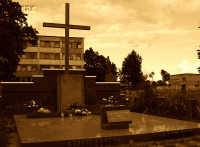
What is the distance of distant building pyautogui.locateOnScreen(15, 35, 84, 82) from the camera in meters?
70.2

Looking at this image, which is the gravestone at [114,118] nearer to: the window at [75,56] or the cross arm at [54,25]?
the cross arm at [54,25]

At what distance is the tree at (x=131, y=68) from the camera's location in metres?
63.8

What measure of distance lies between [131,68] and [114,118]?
176 ft

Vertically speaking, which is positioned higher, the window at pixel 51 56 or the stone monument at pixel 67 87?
the window at pixel 51 56

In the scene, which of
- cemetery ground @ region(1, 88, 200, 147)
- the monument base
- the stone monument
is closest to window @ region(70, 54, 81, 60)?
cemetery ground @ region(1, 88, 200, 147)

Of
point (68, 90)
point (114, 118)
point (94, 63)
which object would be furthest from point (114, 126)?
point (94, 63)

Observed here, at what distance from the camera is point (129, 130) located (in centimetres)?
1051

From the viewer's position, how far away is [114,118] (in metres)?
10.8

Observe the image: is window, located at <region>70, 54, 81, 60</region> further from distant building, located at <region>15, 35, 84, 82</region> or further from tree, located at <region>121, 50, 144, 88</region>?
tree, located at <region>121, 50, 144, 88</region>

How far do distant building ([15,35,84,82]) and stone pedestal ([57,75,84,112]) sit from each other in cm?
5366

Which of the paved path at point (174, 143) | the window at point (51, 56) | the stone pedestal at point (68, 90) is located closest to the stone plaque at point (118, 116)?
the paved path at point (174, 143)

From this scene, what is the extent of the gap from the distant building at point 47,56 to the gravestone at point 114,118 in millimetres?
60237

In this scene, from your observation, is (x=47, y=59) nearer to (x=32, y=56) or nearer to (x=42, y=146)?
(x=32, y=56)

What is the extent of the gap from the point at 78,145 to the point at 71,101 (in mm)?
8631
